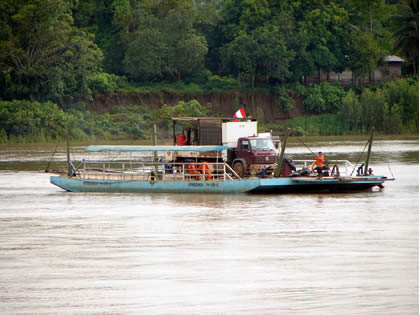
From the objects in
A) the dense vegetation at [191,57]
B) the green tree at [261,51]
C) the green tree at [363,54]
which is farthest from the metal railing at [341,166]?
the green tree at [363,54]

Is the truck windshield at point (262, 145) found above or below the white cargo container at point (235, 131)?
below

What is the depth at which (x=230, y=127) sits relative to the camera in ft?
110

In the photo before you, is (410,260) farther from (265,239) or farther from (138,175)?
(138,175)

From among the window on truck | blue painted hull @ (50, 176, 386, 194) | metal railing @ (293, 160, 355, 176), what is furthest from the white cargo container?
blue painted hull @ (50, 176, 386, 194)

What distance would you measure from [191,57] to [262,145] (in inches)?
2387

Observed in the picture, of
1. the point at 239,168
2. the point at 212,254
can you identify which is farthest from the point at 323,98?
the point at 212,254

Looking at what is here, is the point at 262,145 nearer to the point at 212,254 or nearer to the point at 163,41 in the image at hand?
the point at 212,254

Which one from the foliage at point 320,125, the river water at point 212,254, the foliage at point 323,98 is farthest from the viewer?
the foliage at point 323,98

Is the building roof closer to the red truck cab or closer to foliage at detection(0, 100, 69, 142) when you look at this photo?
foliage at detection(0, 100, 69, 142)

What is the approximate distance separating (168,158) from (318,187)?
688 cm

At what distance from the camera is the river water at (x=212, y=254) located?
14375 millimetres

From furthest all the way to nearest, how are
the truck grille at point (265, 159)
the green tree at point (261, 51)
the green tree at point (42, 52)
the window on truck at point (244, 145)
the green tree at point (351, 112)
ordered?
the green tree at point (261, 51) → the green tree at point (351, 112) → the green tree at point (42, 52) → the window on truck at point (244, 145) → the truck grille at point (265, 159)

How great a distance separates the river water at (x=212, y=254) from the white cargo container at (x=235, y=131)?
3.37 m

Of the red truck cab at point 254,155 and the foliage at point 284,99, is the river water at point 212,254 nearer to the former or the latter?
the red truck cab at point 254,155
